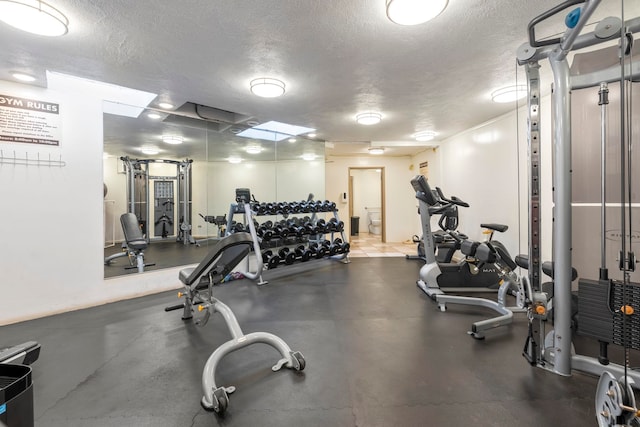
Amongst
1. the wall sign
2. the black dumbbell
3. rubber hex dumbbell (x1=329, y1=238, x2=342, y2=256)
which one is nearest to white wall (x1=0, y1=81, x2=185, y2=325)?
the wall sign

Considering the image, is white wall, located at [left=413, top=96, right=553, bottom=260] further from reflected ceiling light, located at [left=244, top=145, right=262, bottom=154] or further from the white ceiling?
reflected ceiling light, located at [left=244, top=145, right=262, bottom=154]

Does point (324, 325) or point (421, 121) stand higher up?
point (421, 121)

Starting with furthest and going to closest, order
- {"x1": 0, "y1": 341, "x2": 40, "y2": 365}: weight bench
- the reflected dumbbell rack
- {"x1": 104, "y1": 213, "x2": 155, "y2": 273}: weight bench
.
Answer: the reflected dumbbell rack, {"x1": 104, "y1": 213, "x2": 155, "y2": 273}: weight bench, {"x1": 0, "y1": 341, "x2": 40, "y2": 365}: weight bench

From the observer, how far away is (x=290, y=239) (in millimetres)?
4488

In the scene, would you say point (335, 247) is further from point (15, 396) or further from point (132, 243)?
point (15, 396)

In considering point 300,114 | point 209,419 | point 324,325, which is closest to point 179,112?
point 300,114

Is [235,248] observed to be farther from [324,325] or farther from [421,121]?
[421,121]

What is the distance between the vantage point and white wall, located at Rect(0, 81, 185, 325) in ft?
8.71

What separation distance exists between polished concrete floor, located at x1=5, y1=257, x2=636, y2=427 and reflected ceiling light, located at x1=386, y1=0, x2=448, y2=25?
7.41 ft

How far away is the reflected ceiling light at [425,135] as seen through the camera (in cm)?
505

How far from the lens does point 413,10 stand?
5.39 feet

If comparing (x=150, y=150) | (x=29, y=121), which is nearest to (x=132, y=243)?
(x=29, y=121)

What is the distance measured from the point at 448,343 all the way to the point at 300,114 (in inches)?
132

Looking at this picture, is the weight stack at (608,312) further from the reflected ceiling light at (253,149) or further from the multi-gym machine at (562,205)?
the reflected ceiling light at (253,149)
